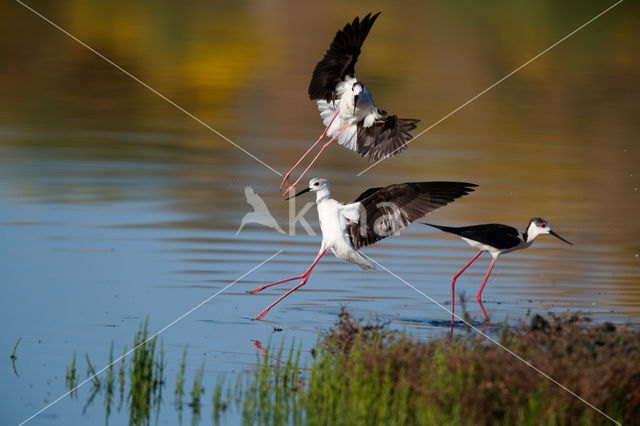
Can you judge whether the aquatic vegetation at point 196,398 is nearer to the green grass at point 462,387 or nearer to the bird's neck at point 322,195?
the green grass at point 462,387

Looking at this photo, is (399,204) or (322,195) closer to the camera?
(399,204)

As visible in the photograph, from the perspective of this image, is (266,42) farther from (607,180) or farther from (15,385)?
(15,385)

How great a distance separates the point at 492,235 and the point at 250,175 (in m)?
7.27

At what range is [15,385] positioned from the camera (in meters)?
6.91

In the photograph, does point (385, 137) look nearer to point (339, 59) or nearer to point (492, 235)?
point (339, 59)

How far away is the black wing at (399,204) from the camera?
28.3 feet

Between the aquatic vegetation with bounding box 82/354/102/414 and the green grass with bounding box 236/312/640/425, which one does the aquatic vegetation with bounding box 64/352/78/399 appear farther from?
the green grass with bounding box 236/312/640/425

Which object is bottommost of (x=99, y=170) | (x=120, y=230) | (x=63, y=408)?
(x=63, y=408)

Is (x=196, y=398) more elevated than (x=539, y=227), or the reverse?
(x=539, y=227)

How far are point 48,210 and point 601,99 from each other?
18.6m

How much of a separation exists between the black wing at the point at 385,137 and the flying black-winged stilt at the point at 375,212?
144cm

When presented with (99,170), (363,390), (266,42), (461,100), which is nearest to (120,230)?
(99,170)

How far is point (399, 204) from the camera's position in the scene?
28.5 feet

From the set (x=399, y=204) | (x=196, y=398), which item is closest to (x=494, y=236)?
(x=399, y=204)
